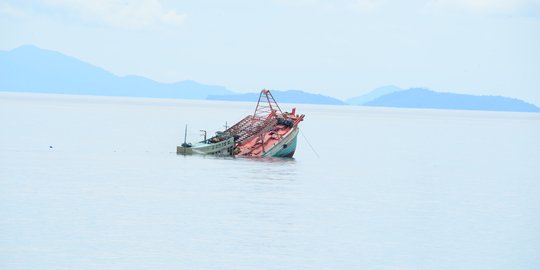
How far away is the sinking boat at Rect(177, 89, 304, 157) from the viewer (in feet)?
271

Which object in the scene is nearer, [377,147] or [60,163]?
[60,163]

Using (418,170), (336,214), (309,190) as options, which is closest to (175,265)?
(336,214)

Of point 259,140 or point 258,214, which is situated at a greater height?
point 259,140

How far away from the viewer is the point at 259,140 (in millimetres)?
84562

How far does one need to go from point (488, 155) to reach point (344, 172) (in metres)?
37.5

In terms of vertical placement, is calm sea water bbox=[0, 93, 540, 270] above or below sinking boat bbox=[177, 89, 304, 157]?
below

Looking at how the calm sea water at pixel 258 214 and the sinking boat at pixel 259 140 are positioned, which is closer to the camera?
the calm sea water at pixel 258 214

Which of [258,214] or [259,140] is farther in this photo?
[259,140]

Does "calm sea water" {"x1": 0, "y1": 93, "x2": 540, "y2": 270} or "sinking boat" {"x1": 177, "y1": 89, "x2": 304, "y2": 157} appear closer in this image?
"calm sea water" {"x1": 0, "y1": 93, "x2": 540, "y2": 270}

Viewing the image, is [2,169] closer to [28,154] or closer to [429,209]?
[28,154]

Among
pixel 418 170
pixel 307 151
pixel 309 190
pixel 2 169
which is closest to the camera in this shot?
pixel 309 190

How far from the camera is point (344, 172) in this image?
78.0 metres

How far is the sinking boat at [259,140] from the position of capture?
82625 mm

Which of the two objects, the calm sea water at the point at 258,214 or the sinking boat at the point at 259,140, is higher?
the sinking boat at the point at 259,140
